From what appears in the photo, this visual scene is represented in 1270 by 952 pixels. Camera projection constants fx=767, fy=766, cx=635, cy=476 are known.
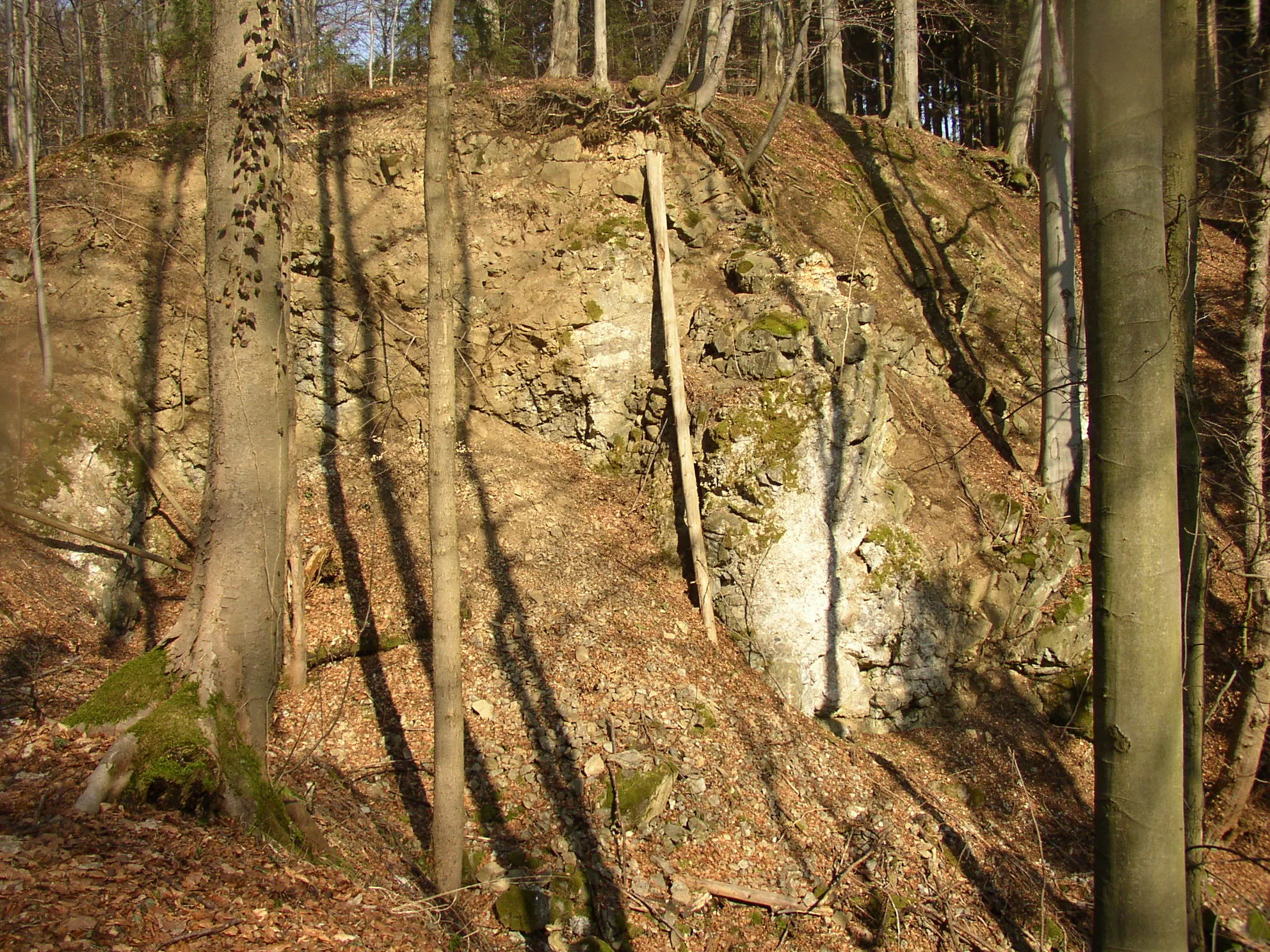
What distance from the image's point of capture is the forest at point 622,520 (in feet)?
12.8

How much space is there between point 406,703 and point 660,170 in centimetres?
769

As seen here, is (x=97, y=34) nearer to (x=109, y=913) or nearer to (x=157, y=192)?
(x=157, y=192)

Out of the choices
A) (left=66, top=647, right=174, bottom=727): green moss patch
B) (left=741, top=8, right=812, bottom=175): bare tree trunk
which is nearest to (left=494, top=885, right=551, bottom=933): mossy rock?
(left=66, top=647, right=174, bottom=727): green moss patch

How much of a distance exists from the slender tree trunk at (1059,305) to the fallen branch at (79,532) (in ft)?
35.3

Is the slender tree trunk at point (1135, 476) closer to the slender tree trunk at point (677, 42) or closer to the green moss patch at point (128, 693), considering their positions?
the green moss patch at point (128, 693)

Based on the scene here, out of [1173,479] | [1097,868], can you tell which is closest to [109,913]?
[1097,868]

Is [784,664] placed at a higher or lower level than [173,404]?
lower

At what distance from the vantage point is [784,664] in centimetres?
893

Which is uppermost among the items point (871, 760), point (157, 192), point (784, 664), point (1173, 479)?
point (157, 192)

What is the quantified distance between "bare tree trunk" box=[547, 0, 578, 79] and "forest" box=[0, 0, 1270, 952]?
73 millimetres

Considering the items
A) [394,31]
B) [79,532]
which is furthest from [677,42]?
[394,31]

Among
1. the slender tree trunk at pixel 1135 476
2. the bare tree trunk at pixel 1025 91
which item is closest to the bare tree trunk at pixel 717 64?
the bare tree trunk at pixel 1025 91

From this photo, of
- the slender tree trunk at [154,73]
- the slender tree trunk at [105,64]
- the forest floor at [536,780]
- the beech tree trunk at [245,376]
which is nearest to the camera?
the forest floor at [536,780]

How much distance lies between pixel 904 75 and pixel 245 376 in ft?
55.4
